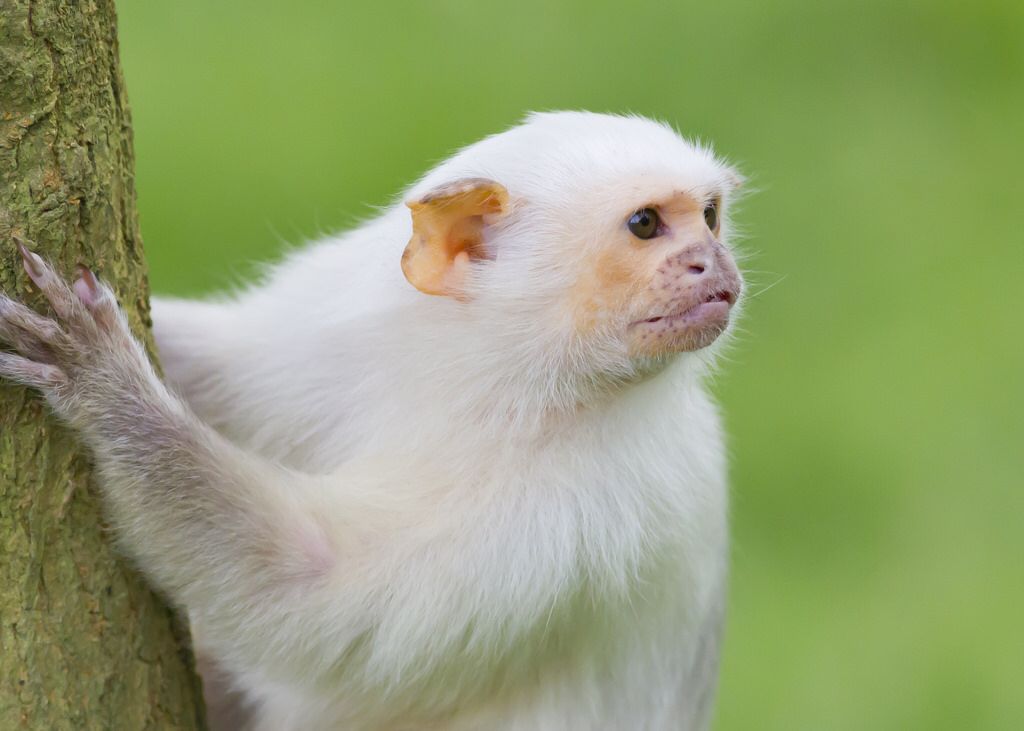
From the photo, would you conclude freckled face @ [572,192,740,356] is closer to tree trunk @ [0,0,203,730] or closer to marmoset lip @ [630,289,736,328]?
marmoset lip @ [630,289,736,328]

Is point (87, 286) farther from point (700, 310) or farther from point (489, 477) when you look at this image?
point (700, 310)

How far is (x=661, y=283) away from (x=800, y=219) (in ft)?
15.9

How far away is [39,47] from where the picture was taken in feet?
8.86

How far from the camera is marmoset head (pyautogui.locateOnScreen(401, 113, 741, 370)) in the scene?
3234 millimetres

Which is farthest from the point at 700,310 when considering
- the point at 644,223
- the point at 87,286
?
the point at 87,286

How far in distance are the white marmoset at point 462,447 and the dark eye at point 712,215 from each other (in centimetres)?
1

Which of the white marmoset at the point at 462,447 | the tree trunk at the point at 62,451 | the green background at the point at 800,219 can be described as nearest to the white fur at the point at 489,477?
the white marmoset at the point at 462,447

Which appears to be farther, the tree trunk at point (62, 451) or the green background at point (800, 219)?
the green background at point (800, 219)

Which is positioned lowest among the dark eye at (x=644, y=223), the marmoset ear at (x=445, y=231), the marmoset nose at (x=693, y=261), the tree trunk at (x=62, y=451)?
the tree trunk at (x=62, y=451)

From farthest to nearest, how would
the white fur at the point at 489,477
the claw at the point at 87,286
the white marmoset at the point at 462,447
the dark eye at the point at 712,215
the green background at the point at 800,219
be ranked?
the green background at the point at 800,219, the dark eye at the point at 712,215, the white fur at the point at 489,477, the white marmoset at the point at 462,447, the claw at the point at 87,286

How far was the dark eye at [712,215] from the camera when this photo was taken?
3.49 metres

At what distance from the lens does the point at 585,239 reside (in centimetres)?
334

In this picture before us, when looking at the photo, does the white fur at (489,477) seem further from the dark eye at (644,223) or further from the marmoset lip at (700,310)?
the marmoset lip at (700,310)

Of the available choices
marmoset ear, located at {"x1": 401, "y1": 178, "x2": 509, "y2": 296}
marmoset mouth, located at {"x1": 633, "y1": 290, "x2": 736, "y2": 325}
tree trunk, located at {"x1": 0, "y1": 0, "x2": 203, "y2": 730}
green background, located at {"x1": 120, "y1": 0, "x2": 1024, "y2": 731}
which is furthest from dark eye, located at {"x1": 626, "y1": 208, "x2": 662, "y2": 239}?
green background, located at {"x1": 120, "y1": 0, "x2": 1024, "y2": 731}
